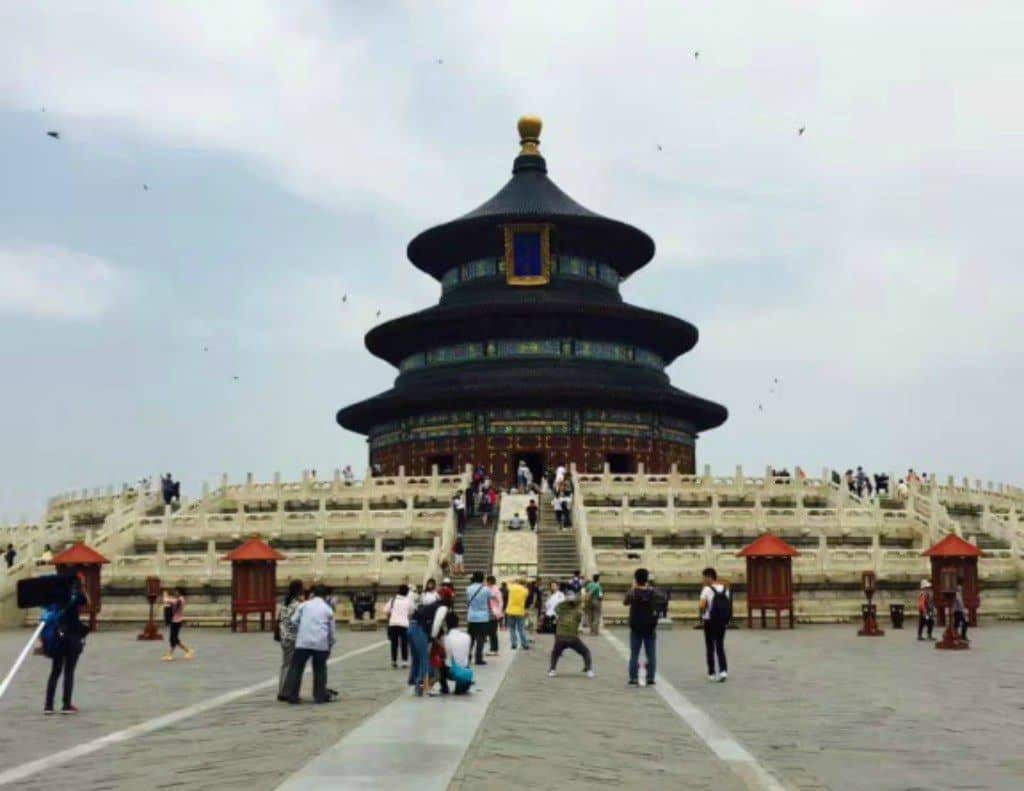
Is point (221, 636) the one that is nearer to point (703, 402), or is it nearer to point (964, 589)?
point (964, 589)

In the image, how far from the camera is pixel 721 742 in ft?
40.2

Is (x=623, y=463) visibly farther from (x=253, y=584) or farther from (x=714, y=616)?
(x=714, y=616)

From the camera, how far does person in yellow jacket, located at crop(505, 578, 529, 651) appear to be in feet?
78.2

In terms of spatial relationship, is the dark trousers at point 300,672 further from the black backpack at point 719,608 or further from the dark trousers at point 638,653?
the black backpack at point 719,608

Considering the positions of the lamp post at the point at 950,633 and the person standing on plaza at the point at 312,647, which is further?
the lamp post at the point at 950,633

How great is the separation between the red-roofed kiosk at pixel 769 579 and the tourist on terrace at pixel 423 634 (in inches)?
653

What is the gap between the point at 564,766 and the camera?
1053 centimetres

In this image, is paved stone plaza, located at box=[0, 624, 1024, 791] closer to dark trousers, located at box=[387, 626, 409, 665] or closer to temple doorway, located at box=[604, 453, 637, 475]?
dark trousers, located at box=[387, 626, 409, 665]

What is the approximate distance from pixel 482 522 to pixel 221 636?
11491 mm

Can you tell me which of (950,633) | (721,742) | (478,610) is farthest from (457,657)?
(950,633)

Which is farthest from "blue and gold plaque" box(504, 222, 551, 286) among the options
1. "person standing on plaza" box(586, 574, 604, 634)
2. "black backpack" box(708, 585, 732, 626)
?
"black backpack" box(708, 585, 732, 626)

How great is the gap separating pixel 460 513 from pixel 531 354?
1988 centimetres

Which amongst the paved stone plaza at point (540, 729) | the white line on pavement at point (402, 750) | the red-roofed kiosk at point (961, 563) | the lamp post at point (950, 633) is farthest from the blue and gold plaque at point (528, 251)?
the white line on pavement at point (402, 750)

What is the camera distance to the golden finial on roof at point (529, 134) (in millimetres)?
65750
